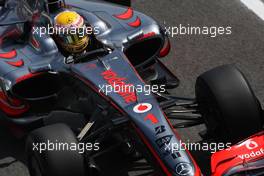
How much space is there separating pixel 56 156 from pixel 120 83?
111 centimetres

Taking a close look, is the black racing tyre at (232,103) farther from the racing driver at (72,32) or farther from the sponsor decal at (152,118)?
the racing driver at (72,32)

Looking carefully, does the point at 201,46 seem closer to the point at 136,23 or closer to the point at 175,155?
the point at 136,23

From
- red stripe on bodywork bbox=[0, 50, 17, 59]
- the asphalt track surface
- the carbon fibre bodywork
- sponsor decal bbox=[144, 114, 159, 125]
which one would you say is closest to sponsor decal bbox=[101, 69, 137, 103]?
the carbon fibre bodywork

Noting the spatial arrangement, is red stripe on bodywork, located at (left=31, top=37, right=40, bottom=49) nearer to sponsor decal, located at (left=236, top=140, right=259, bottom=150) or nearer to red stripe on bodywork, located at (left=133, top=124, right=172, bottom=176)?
red stripe on bodywork, located at (left=133, top=124, right=172, bottom=176)

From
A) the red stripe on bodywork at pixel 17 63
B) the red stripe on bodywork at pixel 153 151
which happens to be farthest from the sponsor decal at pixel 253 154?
the red stripe on bodywork at pixel 17 63

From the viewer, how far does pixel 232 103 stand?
22.1ft

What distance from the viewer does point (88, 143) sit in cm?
676

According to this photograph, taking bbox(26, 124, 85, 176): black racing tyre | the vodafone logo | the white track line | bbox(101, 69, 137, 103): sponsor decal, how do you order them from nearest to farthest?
bbox(26, 124, 85, 176): black racing tyre, the vodafone logo, bbox(101, 69, 137, 103): sponsor decal, the white track line

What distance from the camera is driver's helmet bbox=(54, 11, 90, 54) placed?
737cm

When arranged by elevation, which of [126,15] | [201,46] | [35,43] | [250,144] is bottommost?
[201,46]

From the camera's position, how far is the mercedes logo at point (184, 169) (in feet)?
19.8

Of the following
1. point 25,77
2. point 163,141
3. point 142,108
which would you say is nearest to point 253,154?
point 163,141

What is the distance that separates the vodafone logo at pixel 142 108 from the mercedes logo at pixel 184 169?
722 millimetres

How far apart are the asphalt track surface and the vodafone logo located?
103 cm
